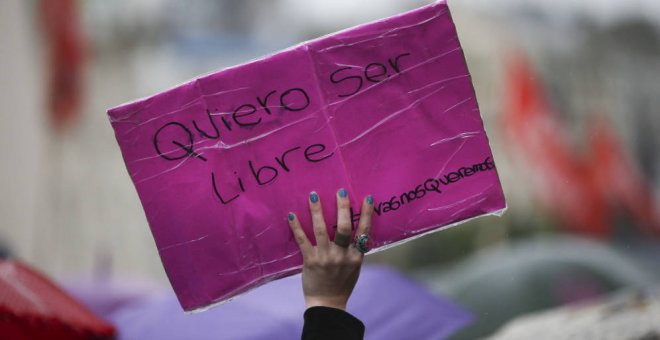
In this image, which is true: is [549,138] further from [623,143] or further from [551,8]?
[551,8]

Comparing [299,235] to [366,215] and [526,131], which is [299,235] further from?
[526,131]

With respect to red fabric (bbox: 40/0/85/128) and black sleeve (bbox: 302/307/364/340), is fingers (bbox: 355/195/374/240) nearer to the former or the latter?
black sleeve (bbox: 302/307/364/340)

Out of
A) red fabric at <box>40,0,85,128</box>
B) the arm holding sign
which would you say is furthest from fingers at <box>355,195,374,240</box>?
red fabric at <box>40,0,85,128</box>

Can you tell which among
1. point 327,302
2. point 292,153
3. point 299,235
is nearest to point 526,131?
point 292,153

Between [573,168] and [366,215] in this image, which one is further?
[573,168]

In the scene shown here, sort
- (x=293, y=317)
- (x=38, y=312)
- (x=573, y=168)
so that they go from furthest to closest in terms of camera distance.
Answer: (x=573, y=168), (x=293, y=317), (x=38, y=312)

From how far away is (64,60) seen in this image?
364 inches

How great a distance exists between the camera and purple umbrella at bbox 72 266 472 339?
2.85 m

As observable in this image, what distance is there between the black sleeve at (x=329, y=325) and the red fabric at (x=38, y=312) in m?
1.05

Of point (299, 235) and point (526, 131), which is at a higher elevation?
point (299, 235)

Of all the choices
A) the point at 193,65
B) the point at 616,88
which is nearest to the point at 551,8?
the point at 616,88

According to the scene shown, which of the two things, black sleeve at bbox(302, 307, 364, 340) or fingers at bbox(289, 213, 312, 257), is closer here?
black sleeve at bbox(302, 307, 364, 340)

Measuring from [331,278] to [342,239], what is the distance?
8 cm

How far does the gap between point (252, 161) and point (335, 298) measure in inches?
Answer: 16.1
